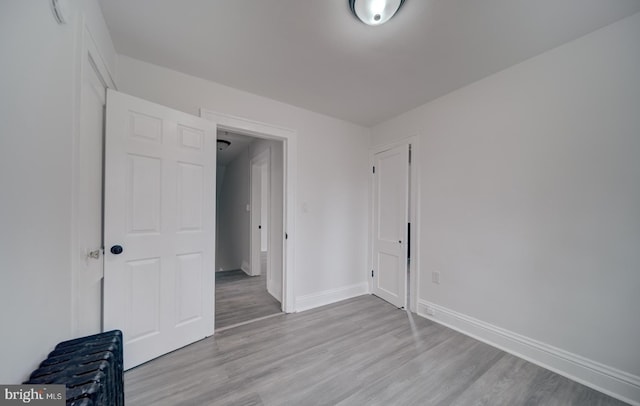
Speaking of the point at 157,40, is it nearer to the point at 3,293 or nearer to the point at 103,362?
the point at 3,293

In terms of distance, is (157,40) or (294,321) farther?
(294,321)

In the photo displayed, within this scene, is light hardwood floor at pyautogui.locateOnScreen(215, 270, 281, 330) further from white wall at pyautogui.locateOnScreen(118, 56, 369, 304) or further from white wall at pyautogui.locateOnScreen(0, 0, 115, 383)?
white wall at pyautogui.locateOnScreen(0, 0, 115, 383)

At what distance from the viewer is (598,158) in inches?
62.6

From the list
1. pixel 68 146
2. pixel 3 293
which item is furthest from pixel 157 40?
pixel 3 293

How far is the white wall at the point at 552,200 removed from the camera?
1.50 meters

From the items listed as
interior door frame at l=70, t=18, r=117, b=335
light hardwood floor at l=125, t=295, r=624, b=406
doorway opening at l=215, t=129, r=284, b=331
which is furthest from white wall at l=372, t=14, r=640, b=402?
interior door frame at l=70, t=18, r=117, b=335

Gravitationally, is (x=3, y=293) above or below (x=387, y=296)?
above

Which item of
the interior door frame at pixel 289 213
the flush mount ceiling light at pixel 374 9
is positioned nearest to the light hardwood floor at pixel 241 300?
the interior door frame at pixel 289 213

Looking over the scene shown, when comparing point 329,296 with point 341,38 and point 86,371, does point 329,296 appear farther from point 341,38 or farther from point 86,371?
point 341,38

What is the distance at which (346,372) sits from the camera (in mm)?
1713

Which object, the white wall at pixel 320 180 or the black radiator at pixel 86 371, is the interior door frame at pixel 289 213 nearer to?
the white wall at pixel 320 180

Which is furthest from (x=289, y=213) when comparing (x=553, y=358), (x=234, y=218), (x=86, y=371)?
(x=234, y=218)

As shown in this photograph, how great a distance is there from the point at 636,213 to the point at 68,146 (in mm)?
3238

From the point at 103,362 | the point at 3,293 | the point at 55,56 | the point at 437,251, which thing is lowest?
the point at 103,362
